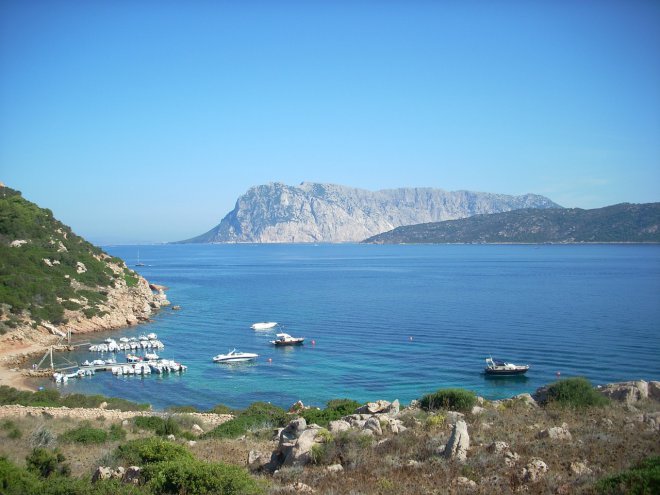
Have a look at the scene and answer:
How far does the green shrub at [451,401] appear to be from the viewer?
50.3 feet

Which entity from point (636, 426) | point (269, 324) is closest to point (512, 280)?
point (269, 324)

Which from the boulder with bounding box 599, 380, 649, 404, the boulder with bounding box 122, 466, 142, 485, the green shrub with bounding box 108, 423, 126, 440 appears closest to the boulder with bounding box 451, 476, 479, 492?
the boulder with bounding box 122, 466, 142, 485

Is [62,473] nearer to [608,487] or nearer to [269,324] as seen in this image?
[608,487]

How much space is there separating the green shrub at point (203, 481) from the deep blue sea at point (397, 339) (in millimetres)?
21082

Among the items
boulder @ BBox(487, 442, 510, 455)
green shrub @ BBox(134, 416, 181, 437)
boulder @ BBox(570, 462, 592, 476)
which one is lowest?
green shrub @ BBox(134, 416, 181, 437)

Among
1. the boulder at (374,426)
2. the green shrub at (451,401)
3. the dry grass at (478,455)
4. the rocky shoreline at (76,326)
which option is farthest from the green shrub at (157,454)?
Answer: the rocky shoreline at (76,326)

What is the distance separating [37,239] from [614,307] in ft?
220

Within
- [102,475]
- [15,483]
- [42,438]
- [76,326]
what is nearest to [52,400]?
[42,438]

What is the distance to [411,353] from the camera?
40.0 m

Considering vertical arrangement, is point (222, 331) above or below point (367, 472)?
below

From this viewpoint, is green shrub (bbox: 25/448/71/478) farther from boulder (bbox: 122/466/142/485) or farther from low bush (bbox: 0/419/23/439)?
low bush (bbox: 0/419/23/439)

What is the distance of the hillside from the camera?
47.0m

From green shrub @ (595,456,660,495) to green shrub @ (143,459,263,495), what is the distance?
214 inches

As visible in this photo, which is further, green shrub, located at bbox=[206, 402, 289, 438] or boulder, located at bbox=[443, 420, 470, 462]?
green shrub, located at bbox=[206, 402, 289, 438]
